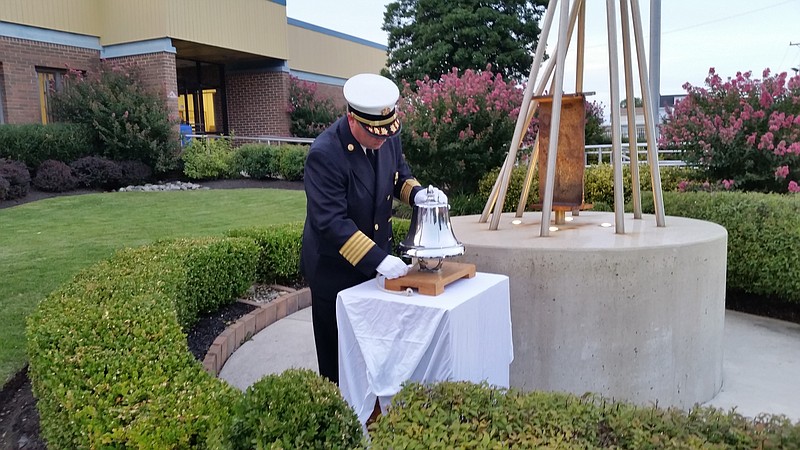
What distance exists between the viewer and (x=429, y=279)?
2.41m

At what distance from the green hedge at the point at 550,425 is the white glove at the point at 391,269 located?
0.63 metres

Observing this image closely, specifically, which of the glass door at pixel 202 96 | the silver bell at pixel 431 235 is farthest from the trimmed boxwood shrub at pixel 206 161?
the silver bell at pixel 431 235

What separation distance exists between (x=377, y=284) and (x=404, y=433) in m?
0.99

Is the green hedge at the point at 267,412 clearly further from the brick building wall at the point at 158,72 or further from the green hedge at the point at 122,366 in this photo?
the brick building wall at the point at 158,72

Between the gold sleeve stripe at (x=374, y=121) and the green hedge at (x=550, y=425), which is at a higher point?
the gold sleeve stripe at (x=374, y=121)

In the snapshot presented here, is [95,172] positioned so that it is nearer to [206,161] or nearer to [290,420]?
[206,161]

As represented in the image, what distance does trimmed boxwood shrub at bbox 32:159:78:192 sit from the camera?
11.1 meters

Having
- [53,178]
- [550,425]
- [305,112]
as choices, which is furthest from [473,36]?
[550,425]

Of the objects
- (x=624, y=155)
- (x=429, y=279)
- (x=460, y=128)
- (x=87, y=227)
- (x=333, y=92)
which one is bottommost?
(x=87, y=227)

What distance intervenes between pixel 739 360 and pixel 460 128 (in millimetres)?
4721

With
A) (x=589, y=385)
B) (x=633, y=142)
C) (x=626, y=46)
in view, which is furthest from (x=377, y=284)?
(x=626, y=46)

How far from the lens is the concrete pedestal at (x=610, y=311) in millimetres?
3047

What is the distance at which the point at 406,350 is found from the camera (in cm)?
231

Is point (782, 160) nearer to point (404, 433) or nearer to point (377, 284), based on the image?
point (377, 284)
